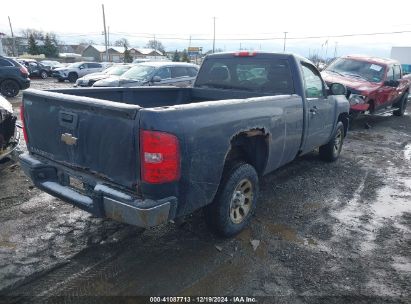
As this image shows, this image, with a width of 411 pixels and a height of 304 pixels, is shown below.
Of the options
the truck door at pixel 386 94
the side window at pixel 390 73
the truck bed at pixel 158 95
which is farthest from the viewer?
the side window at pixel 390 73

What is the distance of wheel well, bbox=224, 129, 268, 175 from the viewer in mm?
3701

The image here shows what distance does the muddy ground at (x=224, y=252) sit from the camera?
3.02 metres

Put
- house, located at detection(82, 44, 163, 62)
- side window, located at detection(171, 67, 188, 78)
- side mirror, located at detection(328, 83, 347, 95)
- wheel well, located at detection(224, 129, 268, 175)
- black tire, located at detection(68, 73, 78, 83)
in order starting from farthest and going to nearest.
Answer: house, located at detection(82, 44, 163, 62) < black tire, located at detection(68, 73, 78, 83) < side window, located at detection(171, 67, 188, 78) < side mirror, located at detection(328, 83, 347, 95) < wheel well, located at detection(224, 129, 268, 175)

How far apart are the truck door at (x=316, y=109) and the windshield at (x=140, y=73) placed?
842cm

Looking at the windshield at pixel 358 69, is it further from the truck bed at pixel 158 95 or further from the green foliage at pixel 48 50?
the green foliage at pixel 48 50

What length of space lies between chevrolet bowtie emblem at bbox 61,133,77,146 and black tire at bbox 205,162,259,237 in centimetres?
142

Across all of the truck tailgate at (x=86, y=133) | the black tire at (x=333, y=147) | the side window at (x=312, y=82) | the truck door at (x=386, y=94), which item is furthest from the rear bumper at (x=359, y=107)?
the truck tailgate at (x=86, y=133)

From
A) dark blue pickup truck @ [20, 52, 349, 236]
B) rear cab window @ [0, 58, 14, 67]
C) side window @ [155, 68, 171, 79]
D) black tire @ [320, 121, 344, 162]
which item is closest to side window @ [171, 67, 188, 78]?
side window @ [155, 68, 171, 79]

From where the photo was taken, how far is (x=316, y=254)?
144 inches

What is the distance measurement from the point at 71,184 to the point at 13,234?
0.94 meters

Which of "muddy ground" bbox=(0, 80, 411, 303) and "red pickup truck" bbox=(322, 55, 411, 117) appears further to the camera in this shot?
"red pickup truck" bbox=(322, 55, 411, 117)

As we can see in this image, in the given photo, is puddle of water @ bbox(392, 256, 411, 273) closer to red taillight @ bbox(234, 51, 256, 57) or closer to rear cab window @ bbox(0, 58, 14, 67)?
red taillight @ bbox(234, 51, 256, 57)

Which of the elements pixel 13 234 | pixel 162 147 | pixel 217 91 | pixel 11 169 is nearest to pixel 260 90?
pixel 217 91

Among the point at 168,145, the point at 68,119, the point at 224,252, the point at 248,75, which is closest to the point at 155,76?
the point at 248,75
